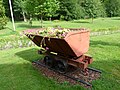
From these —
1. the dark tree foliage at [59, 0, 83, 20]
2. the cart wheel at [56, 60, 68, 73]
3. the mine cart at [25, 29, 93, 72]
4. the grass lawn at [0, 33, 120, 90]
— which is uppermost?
the dark tree foliage at [59, 0, 83, 20]

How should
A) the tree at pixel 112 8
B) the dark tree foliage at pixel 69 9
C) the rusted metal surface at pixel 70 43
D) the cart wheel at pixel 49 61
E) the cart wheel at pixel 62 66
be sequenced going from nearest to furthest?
the rusted metal surface at pixel 70 43
the cart wheel at pixel 62 66
the cart wheel at pixel 49 61
the dark tree foliage at pixel 69 9
the tree at pixel 112 8

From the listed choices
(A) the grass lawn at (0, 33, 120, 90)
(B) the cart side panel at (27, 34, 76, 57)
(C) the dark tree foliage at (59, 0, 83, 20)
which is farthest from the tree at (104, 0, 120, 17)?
(B) the cart side panel at (27, 34, 76, 57)

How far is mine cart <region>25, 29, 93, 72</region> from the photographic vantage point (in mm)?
5422

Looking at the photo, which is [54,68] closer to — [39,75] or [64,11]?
[39,75]

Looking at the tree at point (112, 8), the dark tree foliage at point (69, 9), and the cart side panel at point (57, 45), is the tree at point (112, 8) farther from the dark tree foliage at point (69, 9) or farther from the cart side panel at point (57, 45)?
the cart side panel at point (57, 45)

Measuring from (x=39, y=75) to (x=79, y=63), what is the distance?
1753 millimetres

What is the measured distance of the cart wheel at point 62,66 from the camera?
6062mm

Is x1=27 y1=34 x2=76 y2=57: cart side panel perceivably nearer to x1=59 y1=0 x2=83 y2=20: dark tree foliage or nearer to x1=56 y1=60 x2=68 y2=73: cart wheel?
x1=56 y1=60 x2=68 y2=73: cart wheel

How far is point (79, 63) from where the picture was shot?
18.3 feet

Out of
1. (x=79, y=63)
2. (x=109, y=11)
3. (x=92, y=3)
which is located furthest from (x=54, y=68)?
(x=109, y=11)

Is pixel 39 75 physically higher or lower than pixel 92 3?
lower

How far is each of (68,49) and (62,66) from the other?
996mm

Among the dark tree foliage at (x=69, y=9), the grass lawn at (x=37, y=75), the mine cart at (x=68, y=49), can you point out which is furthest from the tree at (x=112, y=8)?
the mine cart at (x=68, y=49)

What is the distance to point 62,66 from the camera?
625cm
